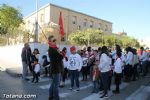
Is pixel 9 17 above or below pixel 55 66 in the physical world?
above

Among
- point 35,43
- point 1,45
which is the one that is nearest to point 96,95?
point 35,43

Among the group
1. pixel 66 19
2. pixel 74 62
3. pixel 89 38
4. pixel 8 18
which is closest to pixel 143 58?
pixel 74 62

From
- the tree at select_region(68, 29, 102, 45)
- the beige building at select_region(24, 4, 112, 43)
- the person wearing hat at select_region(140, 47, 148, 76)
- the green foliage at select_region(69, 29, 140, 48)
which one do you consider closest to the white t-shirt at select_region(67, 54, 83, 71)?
the person wearing hat at select_region(140, 47, 148, 76)

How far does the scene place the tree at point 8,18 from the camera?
39906mm

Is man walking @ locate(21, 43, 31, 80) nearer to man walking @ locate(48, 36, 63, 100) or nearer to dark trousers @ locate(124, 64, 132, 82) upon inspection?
dark trousers @ locate(124, 64, 132, 82)

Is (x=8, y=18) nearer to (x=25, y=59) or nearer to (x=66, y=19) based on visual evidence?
(x=66, y=19)

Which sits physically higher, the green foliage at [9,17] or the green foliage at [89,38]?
the green foliage at [9,17]

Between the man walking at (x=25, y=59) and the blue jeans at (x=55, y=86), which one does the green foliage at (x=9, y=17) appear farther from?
the blue jeans at (x=55, y=86)

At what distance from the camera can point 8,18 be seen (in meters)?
40.4

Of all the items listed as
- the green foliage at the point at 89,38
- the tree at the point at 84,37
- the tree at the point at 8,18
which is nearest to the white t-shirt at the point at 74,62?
the tree at the point at 8,18

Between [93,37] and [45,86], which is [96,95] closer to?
[45,86]

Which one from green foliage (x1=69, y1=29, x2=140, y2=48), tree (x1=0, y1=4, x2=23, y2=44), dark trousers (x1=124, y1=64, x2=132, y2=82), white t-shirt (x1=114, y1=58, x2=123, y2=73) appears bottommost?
dark trousers (x1=124, y1=64, x2=132, y2=82)

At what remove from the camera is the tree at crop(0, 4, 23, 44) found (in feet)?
131

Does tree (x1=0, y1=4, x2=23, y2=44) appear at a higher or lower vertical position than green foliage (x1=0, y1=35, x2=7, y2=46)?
higher
